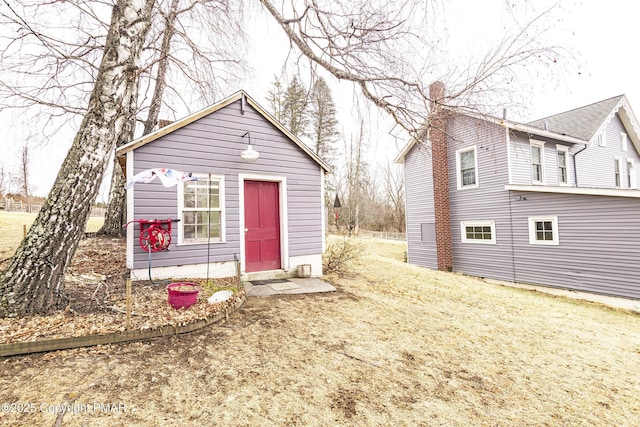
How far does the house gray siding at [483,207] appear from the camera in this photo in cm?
1115

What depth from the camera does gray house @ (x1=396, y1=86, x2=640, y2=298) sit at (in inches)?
350

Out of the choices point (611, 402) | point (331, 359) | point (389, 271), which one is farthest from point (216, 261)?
point (611, 402)

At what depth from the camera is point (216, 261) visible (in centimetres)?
638

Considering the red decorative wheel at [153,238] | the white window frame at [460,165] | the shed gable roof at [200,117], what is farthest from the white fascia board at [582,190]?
the red decorative wheel at [153,238]

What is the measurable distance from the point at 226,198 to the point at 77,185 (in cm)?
292

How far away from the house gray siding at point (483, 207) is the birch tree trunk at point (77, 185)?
10.1 m

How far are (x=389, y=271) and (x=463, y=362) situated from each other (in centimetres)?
615

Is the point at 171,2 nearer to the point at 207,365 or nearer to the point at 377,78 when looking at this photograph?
the point at 377,78

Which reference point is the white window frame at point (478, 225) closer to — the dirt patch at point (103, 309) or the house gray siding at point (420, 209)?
the house gray siding at point (420, 209)

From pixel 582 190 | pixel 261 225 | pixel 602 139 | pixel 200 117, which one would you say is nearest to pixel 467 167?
pixel 582 190

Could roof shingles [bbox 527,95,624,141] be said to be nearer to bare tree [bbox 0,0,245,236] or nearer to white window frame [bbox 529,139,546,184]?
white window frame [bbox 529,139,546,184]

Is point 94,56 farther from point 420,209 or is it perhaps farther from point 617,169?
point 617,169

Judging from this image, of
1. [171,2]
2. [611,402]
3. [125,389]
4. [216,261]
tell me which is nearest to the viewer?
[125,389]

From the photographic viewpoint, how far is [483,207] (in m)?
11.9
